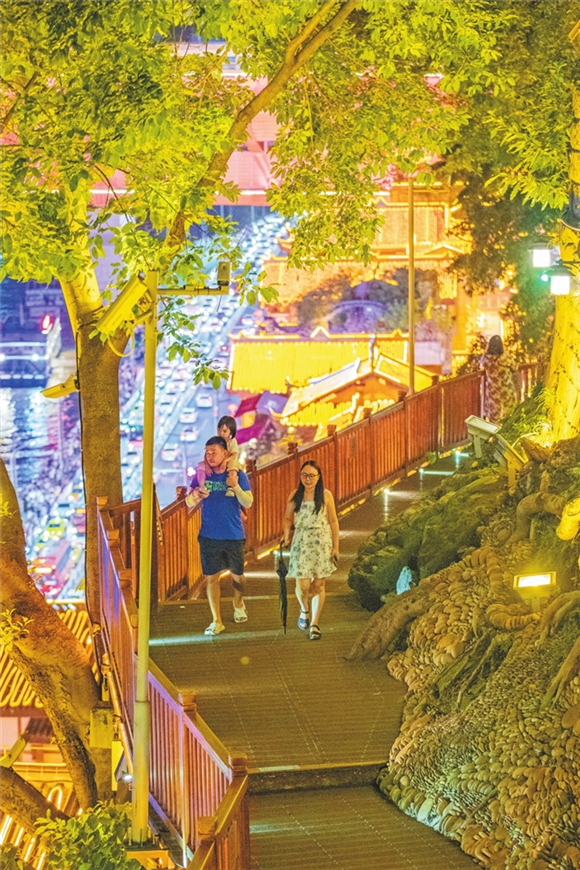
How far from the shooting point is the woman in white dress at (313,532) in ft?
34.9

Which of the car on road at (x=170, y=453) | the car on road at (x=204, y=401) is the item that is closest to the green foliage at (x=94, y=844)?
the car on road at (x=170, y=453)

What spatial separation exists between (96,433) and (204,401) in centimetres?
6309

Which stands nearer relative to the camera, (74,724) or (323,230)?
(74,724)

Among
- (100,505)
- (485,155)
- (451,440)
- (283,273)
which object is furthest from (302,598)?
(283,273)

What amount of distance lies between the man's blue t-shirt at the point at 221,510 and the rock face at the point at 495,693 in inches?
59.5

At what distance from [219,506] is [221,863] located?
16.9 feet

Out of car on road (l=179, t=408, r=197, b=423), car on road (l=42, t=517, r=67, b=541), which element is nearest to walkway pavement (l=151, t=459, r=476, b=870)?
car on road (l=42, t=517, r=67, b=541)

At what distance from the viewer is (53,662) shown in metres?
12.8

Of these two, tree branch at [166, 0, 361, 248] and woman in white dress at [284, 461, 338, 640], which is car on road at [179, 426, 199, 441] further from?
woman in white dress at [284, 461, 338, 640]

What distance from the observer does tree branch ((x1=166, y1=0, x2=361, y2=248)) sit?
11.6 meters

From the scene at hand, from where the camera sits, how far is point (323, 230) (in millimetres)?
14242

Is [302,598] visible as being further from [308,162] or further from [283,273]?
[283,273]

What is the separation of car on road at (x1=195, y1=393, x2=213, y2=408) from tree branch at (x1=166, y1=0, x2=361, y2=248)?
63.5 meters

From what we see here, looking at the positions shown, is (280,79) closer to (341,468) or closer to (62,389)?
(62,389)
